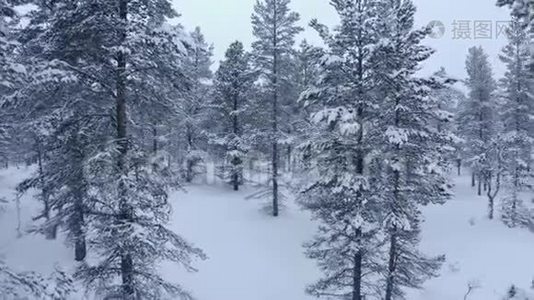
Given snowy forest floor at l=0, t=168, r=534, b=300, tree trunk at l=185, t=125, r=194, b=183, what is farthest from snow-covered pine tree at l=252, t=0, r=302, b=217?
tree trunk at l=185, t=125, r=194, b=183

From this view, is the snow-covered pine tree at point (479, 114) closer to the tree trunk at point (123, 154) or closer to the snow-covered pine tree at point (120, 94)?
the snow-covered pine tree at point (120, 94)

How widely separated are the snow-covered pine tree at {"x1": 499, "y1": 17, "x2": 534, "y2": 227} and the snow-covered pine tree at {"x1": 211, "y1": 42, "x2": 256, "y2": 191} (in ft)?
67.2

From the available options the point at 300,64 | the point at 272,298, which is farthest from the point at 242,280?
the point at 300,64

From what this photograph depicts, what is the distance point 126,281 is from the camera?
9609mm

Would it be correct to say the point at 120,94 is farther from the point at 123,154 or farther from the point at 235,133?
the point at 235,133

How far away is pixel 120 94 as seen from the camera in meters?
9.41

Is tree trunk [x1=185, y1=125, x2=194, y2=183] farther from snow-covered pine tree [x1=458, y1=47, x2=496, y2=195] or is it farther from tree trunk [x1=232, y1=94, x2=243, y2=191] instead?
snow-covered pine tree [x1=458, y1=47, x2=496, y2=195]

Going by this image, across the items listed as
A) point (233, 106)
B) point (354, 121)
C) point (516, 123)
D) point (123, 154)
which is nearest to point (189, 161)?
point (233, 106)

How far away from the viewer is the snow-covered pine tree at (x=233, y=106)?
102ft

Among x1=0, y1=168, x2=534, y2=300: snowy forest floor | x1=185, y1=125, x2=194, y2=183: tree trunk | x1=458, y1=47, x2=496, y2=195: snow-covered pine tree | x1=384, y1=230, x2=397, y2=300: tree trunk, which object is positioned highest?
x1=458, y1=47, x2=496, y2=195: snow-covered pine tree

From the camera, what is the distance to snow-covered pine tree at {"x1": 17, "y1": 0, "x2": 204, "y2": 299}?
8.69 metres

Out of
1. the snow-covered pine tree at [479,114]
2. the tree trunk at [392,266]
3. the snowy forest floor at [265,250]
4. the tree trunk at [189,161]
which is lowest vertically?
the snowy forest floor at [265,250]

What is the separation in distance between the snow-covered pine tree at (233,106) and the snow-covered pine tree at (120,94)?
20.6 meters

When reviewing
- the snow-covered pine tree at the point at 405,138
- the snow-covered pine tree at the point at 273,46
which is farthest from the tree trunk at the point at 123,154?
the snow-covered pine tree at the point at 273,46
